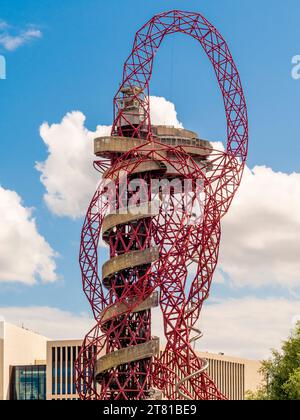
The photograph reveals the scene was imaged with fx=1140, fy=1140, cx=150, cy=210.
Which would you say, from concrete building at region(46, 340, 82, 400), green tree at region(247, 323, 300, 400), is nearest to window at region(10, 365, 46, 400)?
concrete building at region(46, 340, 82, 400)

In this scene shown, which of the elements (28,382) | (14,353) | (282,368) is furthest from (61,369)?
(282,368)

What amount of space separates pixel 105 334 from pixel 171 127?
60.8 ft

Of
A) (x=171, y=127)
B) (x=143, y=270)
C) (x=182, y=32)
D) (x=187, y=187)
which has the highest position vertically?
(x=182, y=32)

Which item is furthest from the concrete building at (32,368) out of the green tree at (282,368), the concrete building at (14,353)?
the green tree at (282,368)

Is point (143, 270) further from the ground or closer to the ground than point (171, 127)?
closer to the ground

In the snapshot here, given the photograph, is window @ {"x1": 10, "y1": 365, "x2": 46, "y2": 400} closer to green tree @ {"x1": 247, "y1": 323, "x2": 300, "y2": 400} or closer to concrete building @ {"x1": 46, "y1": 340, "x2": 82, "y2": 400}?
concrete building @ {"x1": 46, "y1": 340, "x2": 82, "y2": 400}

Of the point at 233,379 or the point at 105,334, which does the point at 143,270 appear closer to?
the point at 105,334

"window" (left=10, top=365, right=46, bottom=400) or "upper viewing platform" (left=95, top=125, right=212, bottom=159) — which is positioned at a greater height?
"upper viewing platform" (left=95, top=125, right=212, bottom=159)

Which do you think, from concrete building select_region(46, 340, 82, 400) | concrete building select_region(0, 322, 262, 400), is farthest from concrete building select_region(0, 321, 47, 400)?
concrete building select_region(46, 340, 82, 400)

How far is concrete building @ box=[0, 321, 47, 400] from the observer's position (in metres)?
112

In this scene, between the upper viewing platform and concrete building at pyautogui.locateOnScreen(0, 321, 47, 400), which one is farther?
concrete building at pyautogui.locateOnScreen(0, 321, 47, 400)

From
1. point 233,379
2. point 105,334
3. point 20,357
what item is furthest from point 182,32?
point 233,379

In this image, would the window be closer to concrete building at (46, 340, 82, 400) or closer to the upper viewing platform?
concrete building at (46, 340, 82, 400)
